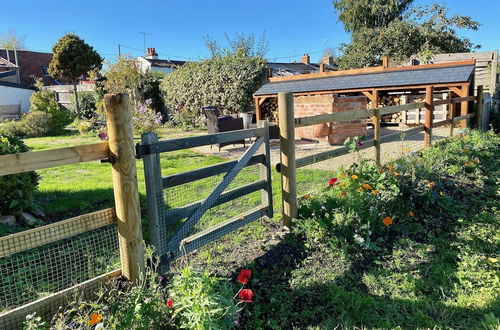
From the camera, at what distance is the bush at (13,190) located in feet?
13.0

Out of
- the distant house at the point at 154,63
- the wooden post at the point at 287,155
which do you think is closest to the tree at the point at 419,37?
the distant house at the point at 154,63

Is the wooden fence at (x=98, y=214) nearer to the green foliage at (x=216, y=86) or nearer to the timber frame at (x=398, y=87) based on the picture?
the timber frame at (x=398, y=87)

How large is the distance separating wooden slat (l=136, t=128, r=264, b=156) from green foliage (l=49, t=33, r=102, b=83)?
23.0 metres

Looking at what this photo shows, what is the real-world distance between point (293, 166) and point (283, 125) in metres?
0.42

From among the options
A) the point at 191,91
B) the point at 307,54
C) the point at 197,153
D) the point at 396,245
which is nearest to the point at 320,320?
the point at 396,245

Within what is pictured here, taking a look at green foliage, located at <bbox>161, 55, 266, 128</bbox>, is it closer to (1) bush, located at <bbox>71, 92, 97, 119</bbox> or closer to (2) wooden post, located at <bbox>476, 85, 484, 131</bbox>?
(2) wooden post, located at <bbox>476, 85, 484, 131</bbox>

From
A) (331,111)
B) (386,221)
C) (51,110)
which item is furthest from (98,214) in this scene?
(51,110)

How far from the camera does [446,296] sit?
2.71m

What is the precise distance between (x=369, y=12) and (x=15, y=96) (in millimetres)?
28122

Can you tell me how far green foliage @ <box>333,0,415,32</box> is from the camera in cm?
3023

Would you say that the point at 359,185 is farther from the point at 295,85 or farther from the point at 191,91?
the point at 191,91

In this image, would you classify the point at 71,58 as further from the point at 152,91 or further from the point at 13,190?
the point at 13,190

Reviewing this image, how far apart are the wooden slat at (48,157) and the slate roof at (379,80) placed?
995 centimetres

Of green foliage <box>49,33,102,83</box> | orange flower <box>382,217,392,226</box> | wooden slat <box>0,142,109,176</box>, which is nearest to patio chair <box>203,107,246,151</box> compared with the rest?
orange flower <box>382,217,392,226</box>
